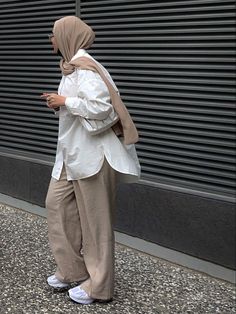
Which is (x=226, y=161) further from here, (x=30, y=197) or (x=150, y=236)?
(x=30, y=197)

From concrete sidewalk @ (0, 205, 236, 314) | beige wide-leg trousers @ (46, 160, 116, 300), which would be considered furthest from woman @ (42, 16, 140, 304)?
concrete sidewalk @ (0, 205, 236, 314)

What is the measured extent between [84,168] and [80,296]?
931mm

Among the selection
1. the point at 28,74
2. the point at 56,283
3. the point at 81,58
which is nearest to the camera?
the point at 81,58

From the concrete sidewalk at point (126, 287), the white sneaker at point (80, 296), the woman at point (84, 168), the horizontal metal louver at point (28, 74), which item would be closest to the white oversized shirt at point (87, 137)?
the woman at point (84, 168)

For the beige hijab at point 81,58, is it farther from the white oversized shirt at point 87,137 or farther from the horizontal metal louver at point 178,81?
the horizontal metal louver at point 178,81

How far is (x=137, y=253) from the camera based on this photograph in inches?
199

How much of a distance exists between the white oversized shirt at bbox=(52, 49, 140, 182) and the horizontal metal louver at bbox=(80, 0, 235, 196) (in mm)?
949

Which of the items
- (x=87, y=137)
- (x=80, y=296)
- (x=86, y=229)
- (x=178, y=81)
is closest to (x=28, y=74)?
(x=178, y=81)

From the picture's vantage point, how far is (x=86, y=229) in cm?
379

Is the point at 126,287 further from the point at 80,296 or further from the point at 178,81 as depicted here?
the point at 178,81

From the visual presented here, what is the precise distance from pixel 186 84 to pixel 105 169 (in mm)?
1353

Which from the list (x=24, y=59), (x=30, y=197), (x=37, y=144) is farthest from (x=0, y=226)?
(x=24, y=59)

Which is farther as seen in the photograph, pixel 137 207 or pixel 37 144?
pixel 37 144

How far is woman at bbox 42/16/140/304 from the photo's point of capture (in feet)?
11.7
